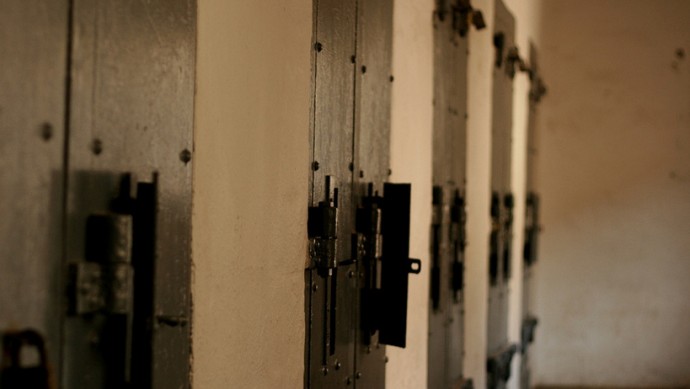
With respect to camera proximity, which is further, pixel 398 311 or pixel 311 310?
pixel 398 311

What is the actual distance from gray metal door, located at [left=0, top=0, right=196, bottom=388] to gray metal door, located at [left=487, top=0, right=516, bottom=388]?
9.70ft

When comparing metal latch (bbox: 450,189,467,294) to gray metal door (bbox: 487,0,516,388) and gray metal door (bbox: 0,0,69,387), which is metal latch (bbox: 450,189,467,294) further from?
gray metal door (bbox: 0,0,69,387)

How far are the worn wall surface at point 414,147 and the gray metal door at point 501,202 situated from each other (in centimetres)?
139

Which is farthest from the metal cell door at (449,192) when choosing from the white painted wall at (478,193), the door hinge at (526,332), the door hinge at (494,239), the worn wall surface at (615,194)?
the worn wall surface at (615,194)

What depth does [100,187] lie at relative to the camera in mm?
1002

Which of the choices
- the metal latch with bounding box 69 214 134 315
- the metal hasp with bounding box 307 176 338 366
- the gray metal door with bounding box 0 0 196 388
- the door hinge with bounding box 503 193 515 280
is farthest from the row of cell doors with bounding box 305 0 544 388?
the door hinge with bounding box 503 193 515 280

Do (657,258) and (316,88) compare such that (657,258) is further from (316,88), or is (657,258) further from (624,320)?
(316,88)

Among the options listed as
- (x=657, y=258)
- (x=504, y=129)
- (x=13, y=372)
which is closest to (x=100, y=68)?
(x=13, y=372)

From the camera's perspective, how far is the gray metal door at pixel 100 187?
0.88 metres

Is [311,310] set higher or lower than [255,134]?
lower

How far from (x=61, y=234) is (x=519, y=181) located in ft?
14.3

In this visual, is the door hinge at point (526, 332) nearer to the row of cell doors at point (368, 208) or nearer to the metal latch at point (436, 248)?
the row of cell doors at point (368, 208)

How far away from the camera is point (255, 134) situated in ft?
4.68

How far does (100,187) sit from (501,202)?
11.2ft
